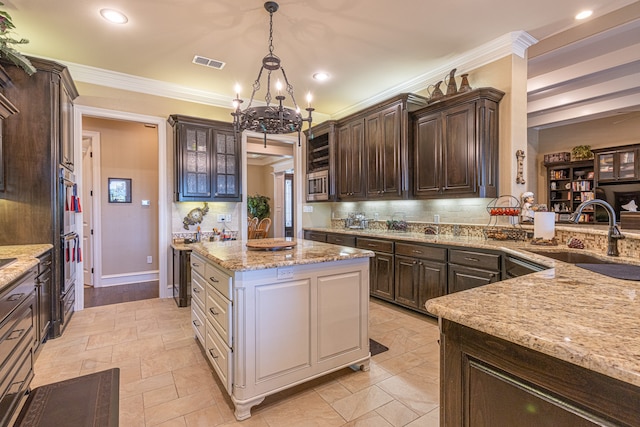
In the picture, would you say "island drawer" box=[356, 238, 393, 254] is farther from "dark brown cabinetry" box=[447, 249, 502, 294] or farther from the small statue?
the small statue

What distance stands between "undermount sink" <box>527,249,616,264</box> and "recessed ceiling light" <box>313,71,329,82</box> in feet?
10.5

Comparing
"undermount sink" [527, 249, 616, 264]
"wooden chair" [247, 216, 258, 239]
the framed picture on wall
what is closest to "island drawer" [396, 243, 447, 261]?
"undermount sink" [527, 249, 616, 264]

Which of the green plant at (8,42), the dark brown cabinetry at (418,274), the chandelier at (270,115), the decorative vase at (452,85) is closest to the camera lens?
the green plant at (8,42)

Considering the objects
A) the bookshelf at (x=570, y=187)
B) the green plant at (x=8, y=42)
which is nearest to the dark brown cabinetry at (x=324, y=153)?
the green plant at (x=8, y=42)

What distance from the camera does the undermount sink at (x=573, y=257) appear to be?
2039mm

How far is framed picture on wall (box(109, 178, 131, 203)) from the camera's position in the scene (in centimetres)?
518

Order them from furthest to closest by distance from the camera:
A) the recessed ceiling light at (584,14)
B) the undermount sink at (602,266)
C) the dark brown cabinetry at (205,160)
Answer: the dark brown cabinetry at (205,160) < the recessed ceiling light at (584,14) < the undermount sink at (602,266)

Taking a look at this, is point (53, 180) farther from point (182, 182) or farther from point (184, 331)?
point (184, 331)

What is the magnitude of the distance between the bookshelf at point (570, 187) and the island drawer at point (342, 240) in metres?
5.19

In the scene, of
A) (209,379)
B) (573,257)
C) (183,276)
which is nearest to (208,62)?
(183,276)

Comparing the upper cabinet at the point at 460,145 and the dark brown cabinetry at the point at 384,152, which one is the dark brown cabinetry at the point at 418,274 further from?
the dark brown cabinetry at the point at 384,152

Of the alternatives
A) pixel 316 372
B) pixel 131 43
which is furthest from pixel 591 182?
pixel 131 43

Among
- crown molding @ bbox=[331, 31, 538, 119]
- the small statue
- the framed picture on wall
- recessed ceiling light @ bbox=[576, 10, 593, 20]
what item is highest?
recessed ceiling light @ bbox=[576, 10, 593, 20]

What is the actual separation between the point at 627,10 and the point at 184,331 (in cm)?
531
